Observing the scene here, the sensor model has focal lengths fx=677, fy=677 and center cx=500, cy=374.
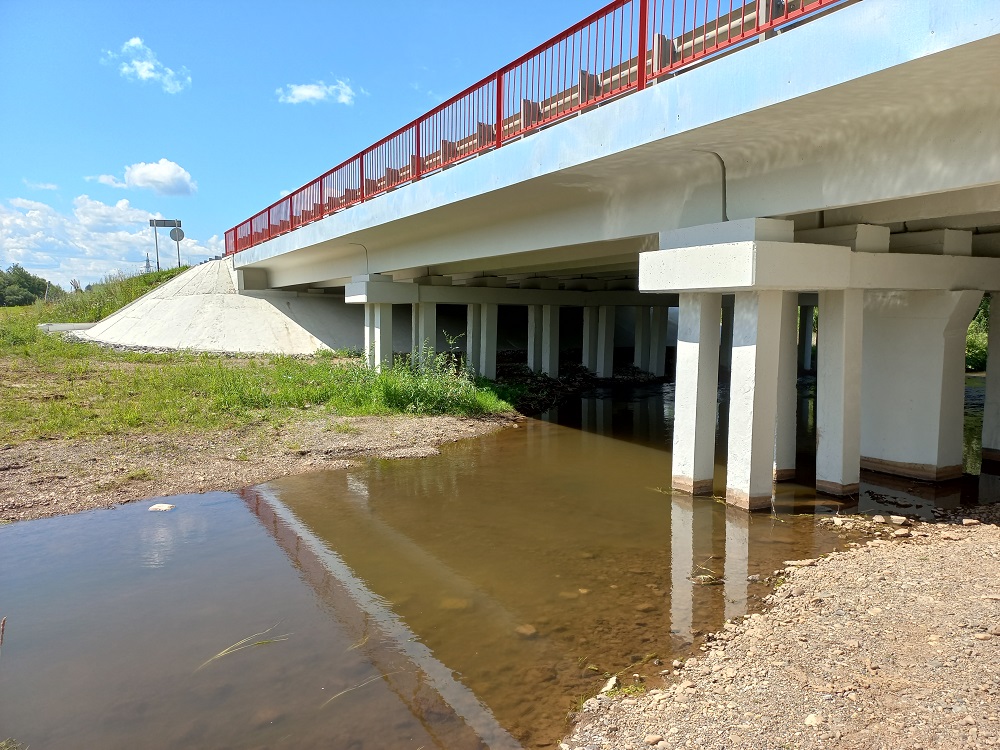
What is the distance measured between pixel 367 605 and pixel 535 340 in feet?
54.5

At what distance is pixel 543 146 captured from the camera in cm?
857

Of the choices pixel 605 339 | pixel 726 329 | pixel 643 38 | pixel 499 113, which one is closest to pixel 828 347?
pixel 643 38

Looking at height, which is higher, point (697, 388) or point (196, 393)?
point (697, 388)

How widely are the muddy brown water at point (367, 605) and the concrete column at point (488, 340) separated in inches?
411

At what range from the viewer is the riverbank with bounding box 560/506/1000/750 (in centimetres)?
349

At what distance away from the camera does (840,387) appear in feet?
27.3

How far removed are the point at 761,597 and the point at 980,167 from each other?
3989 mm

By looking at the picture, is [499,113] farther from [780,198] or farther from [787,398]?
[787,398]

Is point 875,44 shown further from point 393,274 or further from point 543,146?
point 393,274

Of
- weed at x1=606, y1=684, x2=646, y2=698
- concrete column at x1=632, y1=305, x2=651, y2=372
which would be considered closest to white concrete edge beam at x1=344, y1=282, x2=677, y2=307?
concrete column at x1=632, y1=305, x2=651, y2=372

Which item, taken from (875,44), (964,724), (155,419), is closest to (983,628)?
(964,724)

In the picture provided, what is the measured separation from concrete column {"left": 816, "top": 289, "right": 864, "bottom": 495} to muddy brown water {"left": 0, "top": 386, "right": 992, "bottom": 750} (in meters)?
0.52

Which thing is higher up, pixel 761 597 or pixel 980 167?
pixel 980 167

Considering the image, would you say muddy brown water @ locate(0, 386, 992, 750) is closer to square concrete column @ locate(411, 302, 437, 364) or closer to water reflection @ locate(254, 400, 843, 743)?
water reflection @ locate(254, 400, 843, 743)
